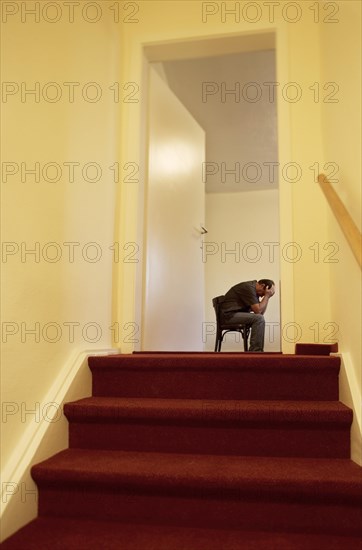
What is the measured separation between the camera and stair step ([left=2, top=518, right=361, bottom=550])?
4.67 feet

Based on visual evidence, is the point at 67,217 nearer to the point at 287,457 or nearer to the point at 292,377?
the point at 292,377

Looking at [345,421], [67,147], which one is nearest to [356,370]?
[345,421]

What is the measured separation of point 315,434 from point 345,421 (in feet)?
0.42

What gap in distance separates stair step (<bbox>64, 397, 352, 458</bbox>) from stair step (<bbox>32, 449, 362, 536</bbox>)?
93 millimetres

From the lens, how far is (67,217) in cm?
223

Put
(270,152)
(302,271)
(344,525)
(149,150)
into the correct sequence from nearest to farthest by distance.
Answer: (344,525), (302,271), (149,150), (270,152)

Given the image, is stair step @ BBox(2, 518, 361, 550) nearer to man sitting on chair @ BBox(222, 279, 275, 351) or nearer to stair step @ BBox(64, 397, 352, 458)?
stair step @ BBox(64, 397, 352, 458)

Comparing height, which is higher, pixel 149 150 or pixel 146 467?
pixel 149 150

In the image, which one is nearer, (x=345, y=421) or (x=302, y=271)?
(x=345, y=421)

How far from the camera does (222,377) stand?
2.15 metres
